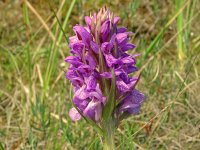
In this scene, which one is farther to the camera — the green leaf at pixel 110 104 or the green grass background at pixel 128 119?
the green grass background at pixel 128 119

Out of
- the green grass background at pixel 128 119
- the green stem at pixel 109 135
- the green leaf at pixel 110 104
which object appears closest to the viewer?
Answer: the green leaf at pixel 110 104

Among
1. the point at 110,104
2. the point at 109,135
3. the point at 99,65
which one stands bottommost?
the point at 109,135

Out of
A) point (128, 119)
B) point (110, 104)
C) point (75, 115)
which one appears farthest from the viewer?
point (128, 119)

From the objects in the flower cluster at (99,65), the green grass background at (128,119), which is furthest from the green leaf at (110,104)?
the green grass background at (128,119)

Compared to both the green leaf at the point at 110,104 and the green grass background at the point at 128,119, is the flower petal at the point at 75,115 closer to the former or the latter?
the green leaf at the point at 110,104

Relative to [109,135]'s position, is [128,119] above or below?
below

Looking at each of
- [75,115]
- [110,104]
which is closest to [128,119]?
[75,115]

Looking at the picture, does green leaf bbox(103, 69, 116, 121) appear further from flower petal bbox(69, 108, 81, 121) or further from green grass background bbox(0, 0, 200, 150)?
green grass background bbox(0, 0, 200, 150)

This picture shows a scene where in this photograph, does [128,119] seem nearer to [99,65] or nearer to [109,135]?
[109,135]

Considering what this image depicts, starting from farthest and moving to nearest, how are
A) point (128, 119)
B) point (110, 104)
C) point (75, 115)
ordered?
point (128, 119), point (75, 115), point (110, 104)

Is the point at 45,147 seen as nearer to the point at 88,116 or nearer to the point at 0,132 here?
the point at 0,132
